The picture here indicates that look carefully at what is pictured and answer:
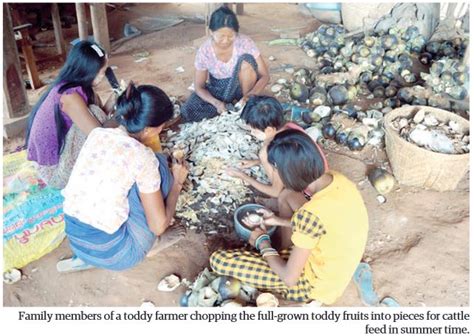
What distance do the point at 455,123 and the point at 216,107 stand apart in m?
1.53

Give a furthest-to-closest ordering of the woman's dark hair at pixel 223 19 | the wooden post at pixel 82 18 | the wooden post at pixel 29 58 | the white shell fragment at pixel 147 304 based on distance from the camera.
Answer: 1. the wooden post at pixel 82 18
2. the wooden post at pixel 29 58
3. the woman's dark hair at pixel 223 19
4. the white shell fragment at pixel 147 304

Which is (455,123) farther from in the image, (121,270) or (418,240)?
(121,270)

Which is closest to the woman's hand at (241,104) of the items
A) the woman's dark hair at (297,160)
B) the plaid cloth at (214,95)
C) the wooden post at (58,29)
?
the plaid cloth at (214,95)

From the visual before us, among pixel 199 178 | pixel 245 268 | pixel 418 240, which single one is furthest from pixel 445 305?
pixel 199 178

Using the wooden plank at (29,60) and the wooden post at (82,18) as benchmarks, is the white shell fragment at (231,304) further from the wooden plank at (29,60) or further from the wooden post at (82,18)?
the wooden post at (82,18)

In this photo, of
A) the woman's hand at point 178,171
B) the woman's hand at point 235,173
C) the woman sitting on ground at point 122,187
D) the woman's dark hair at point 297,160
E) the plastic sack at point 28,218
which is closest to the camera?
the woman's dark hair at point 297,160

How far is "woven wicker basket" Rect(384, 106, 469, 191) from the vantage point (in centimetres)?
246

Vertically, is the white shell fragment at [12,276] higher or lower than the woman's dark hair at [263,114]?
lower

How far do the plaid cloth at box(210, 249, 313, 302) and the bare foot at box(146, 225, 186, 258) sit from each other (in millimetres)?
366

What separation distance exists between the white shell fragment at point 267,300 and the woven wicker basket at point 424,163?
1255 millimetres

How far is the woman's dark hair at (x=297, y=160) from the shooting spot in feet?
5.05

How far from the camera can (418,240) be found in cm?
226

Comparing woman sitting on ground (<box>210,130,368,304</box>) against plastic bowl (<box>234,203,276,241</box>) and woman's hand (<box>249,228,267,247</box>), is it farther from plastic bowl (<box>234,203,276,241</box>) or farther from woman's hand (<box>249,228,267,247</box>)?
plastic bowl (<box>234,203,276,241</box>)

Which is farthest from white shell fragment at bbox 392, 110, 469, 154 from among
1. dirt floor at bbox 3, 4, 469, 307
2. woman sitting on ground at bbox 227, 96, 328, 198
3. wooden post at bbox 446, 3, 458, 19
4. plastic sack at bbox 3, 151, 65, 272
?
wooden post at bbox 446, 3, 458, 19
